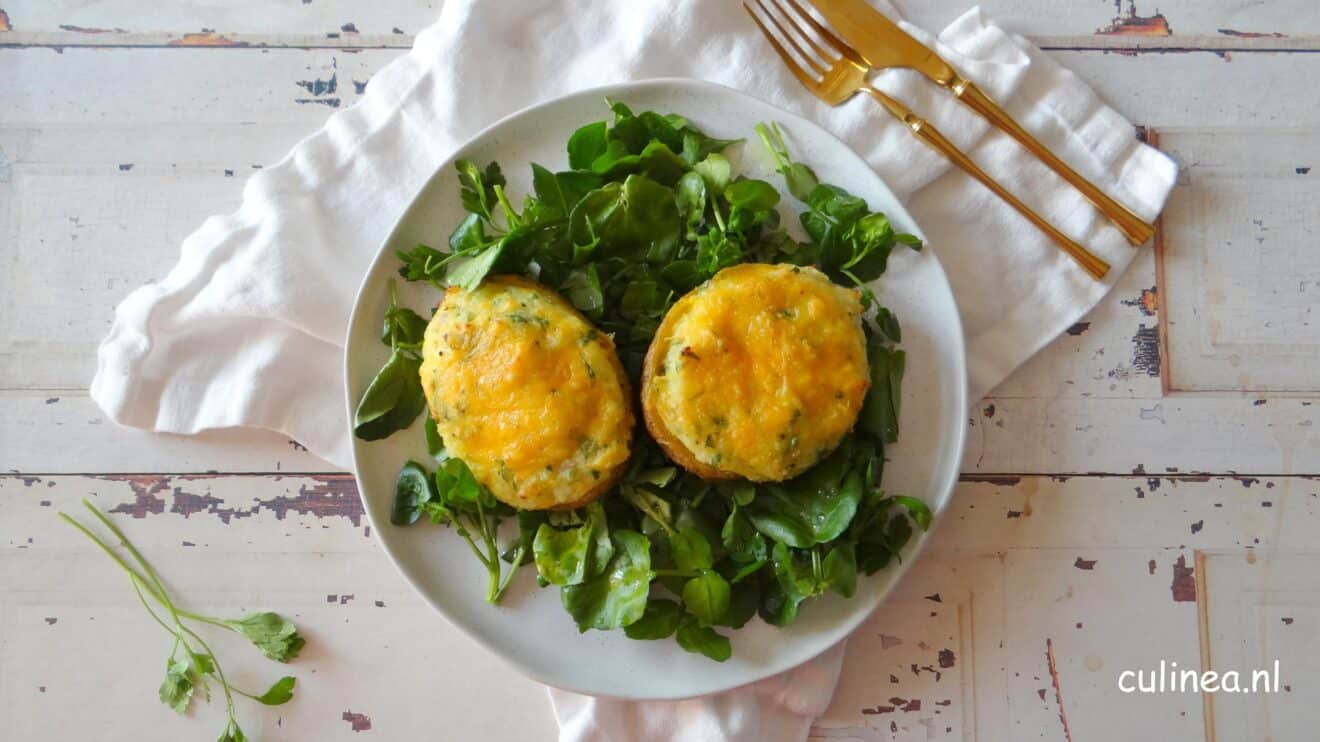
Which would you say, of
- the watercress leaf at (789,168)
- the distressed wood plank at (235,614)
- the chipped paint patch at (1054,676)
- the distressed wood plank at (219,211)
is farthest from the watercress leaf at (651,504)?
the chipped paint patch at (1054,676)

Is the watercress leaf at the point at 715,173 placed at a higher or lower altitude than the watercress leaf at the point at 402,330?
higher

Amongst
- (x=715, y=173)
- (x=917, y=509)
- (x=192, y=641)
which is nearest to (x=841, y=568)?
(x=917, y=509)

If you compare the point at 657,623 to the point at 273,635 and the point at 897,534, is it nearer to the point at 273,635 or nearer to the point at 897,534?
the point at 897,534

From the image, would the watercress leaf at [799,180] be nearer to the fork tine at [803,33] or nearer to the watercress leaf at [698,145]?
the watercress leaf at [698,145]

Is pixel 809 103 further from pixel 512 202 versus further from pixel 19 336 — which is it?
pixel 19 336

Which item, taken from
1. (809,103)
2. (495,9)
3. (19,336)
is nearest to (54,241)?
(19,336)

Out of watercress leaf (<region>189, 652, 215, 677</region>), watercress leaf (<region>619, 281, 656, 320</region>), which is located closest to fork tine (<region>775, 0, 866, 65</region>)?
watercress leaf (<region>619, 281, 656, 320</region>)
